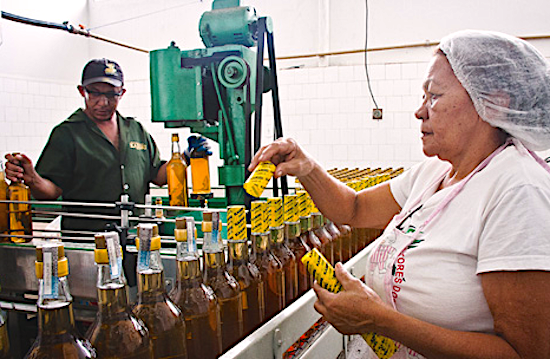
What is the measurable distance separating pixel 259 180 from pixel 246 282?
0.23 metres

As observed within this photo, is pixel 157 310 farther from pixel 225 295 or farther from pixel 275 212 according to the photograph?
pixel 275 212

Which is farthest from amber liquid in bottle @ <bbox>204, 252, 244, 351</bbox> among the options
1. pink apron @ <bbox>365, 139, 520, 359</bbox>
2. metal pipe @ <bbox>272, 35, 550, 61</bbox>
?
metal pipe @ <bbox>272, 35, 550, 61</bbox>

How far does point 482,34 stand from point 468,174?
0.30 m

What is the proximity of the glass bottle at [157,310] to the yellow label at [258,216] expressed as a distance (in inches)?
12.5

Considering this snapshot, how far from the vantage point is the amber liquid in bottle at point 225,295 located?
3.02 ft

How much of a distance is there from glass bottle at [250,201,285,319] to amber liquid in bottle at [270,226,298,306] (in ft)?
0.08

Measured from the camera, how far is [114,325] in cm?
69

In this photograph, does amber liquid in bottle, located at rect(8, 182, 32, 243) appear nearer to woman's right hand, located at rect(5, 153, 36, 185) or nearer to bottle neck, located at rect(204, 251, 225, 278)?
woman's right hand, located at rect(5, 153, 36, 185)

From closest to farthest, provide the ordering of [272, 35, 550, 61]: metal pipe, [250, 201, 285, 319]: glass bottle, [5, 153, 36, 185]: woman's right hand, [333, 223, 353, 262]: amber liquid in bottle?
[250, 201, 285, 319]: glass bottle → [333, 223, 353, 262]: amber liquid in bottle → [5, 153, 36, 185]: woman's right hand → [272, 35, 550, 61]: metal pipe

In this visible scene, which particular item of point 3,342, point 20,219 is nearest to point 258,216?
point 3,342

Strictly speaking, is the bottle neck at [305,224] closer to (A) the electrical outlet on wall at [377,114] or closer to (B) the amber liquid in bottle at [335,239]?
(B) the amber liquid in bottle at [335,239]

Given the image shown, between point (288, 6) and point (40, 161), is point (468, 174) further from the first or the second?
point (288, 6)

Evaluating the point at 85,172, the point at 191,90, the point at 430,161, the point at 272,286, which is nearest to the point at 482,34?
the point at 430,161

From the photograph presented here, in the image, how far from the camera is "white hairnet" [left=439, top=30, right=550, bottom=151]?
0.95 meters
